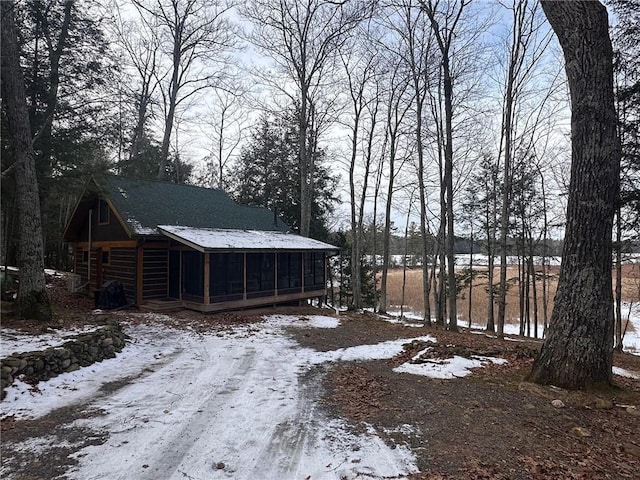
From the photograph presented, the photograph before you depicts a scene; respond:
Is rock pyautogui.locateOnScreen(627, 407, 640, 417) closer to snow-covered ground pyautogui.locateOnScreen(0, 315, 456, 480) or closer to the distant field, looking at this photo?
snow-covered ground pyautogui.locateOnScreen(0, 315, 456, 480)

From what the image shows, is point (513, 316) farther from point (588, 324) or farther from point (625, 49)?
point (588, 324)

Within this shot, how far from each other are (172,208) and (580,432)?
14.5m

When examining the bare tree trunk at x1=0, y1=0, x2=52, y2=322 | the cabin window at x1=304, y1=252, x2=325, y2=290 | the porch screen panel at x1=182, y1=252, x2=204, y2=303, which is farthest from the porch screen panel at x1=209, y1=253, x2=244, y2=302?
the bare tree trunk at x1=0, y1=0, x2=52, y2=322

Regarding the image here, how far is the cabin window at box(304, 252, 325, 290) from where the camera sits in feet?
55.6

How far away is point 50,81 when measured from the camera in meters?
10.6

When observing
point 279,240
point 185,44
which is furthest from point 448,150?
point 185,44

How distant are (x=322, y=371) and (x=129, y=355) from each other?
363 centimetres

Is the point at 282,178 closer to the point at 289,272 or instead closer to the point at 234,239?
the point at 289,272

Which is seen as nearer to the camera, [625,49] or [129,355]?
[129,355]

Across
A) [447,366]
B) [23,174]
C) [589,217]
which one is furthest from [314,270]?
[589,217]

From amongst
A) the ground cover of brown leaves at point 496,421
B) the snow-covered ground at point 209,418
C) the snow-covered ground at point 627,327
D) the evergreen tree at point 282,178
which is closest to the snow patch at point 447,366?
the ground cover of brown leaves at point 496,421

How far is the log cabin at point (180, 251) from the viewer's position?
42.1 ft

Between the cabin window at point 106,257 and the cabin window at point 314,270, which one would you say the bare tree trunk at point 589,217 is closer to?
the cabin window at point 314,270

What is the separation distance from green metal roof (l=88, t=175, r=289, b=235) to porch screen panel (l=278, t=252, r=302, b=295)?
98.4 inches
